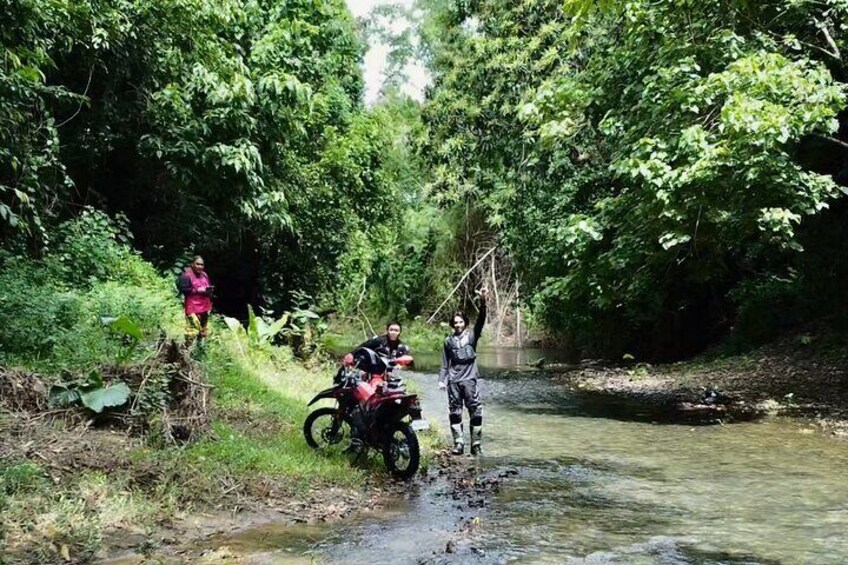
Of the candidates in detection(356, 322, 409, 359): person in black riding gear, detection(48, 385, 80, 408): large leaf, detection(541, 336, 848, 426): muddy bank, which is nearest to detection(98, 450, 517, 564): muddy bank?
detection(356, 322, 409, 359): person in black riding gear

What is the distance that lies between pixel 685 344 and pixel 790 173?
1303cm

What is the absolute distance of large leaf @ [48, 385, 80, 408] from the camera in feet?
23.8

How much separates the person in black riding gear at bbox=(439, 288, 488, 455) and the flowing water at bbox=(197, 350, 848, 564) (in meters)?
0.45

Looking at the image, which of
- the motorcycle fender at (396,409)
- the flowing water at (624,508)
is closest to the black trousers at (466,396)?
the flowing water at (624,508)

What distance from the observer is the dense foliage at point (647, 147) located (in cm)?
1046

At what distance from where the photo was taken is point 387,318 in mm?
37531

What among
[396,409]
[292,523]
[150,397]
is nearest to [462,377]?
[396,409]

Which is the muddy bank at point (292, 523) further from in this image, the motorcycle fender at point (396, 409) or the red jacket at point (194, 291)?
the red jacket at point (194, 291)

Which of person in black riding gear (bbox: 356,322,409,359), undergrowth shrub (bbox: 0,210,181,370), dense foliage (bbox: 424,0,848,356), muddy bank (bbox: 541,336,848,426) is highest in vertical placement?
dense foliage (bbox: 424,0,848,356)

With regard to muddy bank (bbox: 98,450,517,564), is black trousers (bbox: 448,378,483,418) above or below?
above

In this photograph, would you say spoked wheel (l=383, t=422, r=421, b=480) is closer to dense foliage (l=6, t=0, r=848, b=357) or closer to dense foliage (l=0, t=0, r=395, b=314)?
dense foliage (l=6, t=0, r=848, b=357)

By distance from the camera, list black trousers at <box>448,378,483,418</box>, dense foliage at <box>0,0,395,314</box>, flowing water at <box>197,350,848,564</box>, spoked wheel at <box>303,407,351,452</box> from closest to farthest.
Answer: flowing water at <box>197,350,848,564</box> < spoked wheel at <box>303,407,351,452</box> < black trousers at <box>448,378,483,418</box> < dense foliage at <box>0,0,395,314</box>

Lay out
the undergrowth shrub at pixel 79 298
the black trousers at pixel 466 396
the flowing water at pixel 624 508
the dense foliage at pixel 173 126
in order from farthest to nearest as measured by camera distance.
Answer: the dense foliage at pixel 173 126 < the black trousers at pixel 466 396 < the undergrowth shrub at pixel 79 298 < the flowing water at pixel 624 508

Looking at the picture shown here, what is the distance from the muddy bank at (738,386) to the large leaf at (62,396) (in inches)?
366
